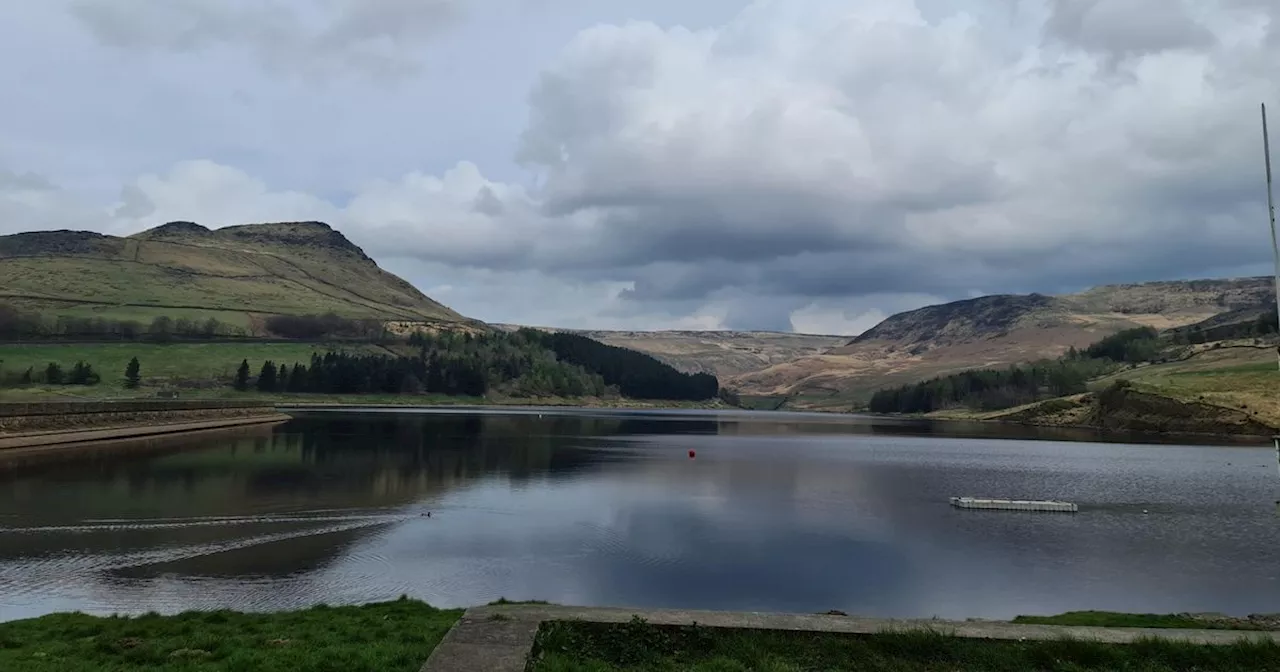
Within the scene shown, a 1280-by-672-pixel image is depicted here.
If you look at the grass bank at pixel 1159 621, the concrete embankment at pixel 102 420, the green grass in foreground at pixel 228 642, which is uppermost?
the concrete embankment at pixel 102 420

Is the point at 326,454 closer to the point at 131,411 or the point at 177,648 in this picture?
the point at 131,411

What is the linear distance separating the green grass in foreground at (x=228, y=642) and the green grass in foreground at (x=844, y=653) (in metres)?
2.68

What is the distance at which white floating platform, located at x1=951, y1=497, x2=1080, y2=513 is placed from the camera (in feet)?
158

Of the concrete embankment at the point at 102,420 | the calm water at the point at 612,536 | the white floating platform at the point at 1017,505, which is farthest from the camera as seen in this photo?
the concrete embankment at the point at 102,420

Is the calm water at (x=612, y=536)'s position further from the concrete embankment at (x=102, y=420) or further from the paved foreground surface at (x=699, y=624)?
the paved foreground surface at (x=699, y=624)

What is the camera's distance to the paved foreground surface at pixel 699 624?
1070cm

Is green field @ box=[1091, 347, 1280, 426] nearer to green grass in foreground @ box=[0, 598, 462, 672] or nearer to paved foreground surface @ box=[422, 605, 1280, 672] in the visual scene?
paved foreground surface @ box=[422, 605, 1280, 672]

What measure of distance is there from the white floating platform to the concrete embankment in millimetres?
71212

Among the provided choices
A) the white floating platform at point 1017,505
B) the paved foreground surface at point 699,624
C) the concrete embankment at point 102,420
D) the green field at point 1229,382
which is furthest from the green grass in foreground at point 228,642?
the green field at point 1229,382

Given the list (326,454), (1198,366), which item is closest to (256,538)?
(326,454)

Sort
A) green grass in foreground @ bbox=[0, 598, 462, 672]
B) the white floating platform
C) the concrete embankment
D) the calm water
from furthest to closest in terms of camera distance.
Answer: the concrete embankment, the white floating platform, the calm water, green grass in foreground @ bbox=[0, 598, 462, 672]

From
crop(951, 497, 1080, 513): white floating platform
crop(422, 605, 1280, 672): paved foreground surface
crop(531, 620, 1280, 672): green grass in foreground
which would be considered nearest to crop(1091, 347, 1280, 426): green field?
crop(951, 497, 1080, 513): white floating platform

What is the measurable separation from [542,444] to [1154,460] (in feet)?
231

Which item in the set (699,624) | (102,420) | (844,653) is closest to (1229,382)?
(844,653)
